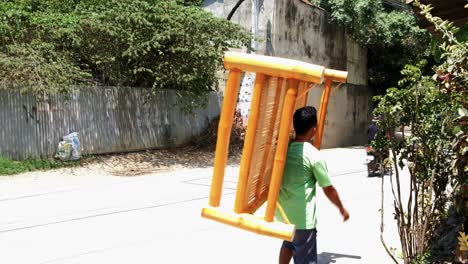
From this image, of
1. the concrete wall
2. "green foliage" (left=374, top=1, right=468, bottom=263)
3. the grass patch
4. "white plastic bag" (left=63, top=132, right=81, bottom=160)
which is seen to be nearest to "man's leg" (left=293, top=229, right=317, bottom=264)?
"green foliage" (left=374, top=1, right=468, bottom=263)

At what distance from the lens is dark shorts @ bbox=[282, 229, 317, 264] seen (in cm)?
370

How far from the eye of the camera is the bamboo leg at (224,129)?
3.03 metres

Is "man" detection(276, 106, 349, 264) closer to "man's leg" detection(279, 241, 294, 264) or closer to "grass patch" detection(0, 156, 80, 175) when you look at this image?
"man's leg" detection(279, 241, 294, 264)

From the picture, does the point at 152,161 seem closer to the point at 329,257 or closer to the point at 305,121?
the point at 329,257

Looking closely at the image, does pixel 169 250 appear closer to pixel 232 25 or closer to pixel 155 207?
pixel 155 207

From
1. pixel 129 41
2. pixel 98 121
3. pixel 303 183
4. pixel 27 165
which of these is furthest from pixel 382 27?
pixel 303 183

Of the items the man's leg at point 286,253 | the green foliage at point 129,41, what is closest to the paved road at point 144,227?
the man's leg at point 286,253

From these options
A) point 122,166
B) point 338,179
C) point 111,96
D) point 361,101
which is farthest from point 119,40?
→ point 361,101

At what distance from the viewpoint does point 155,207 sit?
321 inches

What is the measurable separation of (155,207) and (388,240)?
384 centimetres

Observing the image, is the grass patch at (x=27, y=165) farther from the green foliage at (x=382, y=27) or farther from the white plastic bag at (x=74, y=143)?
the green foliage at (x=382, y=27)

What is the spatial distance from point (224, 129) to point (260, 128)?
9.6 inches

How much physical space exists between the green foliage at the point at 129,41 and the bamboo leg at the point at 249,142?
34.6ft

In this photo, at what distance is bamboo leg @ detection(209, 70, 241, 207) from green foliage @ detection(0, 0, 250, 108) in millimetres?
10436
